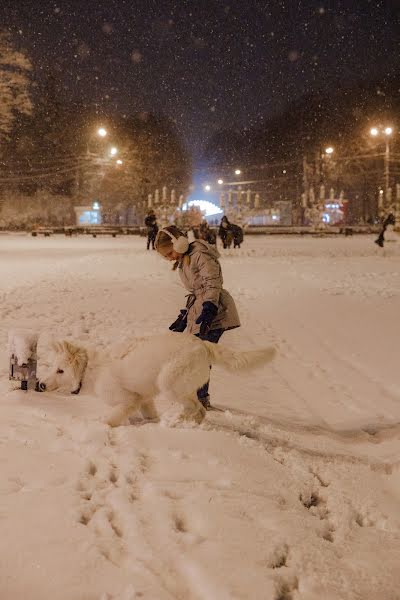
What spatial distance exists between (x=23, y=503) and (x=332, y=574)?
1777 millimetres

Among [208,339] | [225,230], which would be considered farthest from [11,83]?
[208,339]

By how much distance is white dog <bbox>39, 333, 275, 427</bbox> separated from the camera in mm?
4516

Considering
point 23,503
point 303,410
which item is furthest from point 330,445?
point 23,503

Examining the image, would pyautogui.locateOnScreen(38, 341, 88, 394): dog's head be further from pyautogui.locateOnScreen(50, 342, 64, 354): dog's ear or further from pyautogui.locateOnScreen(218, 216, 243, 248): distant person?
pyautogui.locateOnScreen(218, 216, 243, 248): distant person

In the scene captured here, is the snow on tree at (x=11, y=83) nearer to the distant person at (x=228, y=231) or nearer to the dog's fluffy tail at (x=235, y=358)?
the distant person at (x=228, y=231)

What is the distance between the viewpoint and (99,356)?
4.80 m

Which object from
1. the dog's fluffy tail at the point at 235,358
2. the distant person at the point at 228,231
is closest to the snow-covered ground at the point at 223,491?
the dog's fluffy tail at the point at 235,358

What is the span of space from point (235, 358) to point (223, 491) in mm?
1393

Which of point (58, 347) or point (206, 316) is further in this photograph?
point (206, 316)

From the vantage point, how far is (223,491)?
12.0 feet

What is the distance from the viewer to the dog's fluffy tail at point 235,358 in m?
4.76

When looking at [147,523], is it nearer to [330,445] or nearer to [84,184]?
[330,445]

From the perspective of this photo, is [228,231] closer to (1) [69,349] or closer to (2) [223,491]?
(1) [69,349]

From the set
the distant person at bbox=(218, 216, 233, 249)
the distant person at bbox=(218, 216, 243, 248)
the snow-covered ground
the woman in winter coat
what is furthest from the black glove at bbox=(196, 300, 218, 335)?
the distant person at bbox=(218, 216, 243, 248)
